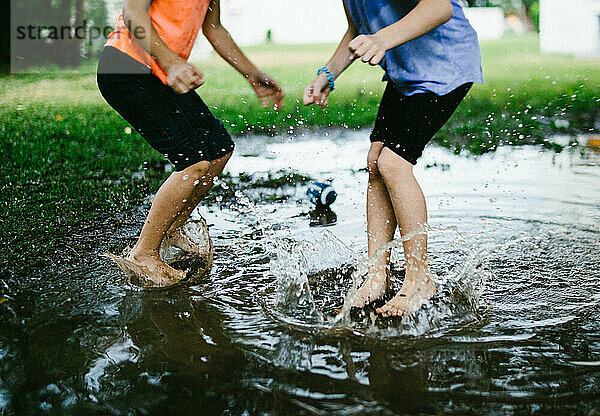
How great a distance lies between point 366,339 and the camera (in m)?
2.34

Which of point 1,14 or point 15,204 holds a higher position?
point 1,14

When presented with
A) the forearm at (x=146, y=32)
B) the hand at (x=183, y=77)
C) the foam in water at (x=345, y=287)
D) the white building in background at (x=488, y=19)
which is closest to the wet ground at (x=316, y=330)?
the foam in water at (x=345, y=287)

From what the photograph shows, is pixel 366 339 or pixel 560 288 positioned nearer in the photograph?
pixel 366 339

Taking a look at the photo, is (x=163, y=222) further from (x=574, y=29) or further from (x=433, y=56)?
(x=574, y=29)

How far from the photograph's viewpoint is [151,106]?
2869 mm

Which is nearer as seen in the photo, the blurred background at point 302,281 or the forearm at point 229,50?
the blurred background at point 302,281

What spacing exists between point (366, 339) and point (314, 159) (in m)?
3.25

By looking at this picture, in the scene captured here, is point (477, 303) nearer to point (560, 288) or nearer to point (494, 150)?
point (560, 288)

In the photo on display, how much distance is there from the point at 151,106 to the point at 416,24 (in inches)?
45.3

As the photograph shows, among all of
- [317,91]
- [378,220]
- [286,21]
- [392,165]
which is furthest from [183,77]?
[286,21]

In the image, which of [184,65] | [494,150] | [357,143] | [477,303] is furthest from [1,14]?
[477,303]

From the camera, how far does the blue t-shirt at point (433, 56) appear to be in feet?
8.70

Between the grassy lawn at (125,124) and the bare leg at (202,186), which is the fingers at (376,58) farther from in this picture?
the grassy lawn at (125,124)

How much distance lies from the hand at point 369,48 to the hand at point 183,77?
64 centimetres
